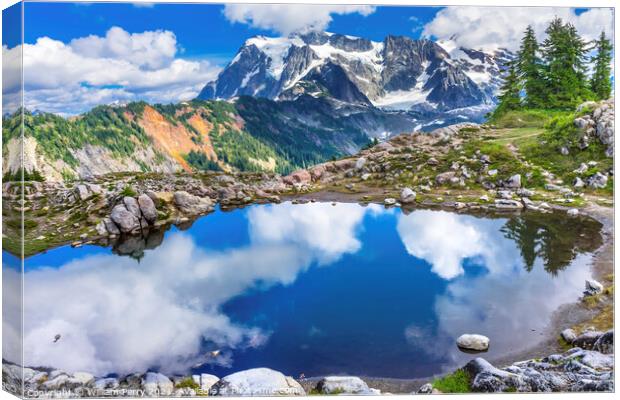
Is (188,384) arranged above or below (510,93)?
below

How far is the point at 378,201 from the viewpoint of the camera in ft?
62.1

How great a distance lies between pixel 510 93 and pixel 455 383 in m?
12.7

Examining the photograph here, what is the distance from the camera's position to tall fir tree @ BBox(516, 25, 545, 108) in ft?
51.5

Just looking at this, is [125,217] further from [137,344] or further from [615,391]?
[615,391]

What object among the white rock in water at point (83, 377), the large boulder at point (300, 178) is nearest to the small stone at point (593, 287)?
the white rock in water at point (83, 377)


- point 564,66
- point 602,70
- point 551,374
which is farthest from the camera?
point 564,66

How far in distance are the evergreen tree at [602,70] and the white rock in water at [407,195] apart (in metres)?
6.60

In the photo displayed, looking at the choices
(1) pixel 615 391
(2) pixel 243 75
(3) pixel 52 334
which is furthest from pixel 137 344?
(1) pixel 615 391

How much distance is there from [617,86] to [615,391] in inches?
290

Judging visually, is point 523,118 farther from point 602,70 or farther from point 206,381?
point 206,381

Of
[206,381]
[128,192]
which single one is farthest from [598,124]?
[128,192]

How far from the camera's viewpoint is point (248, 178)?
28203 millimetres

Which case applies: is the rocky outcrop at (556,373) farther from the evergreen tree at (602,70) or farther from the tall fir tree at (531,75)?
the tall fir tree at (531,75)

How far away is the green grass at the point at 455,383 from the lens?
9527 millimetres
